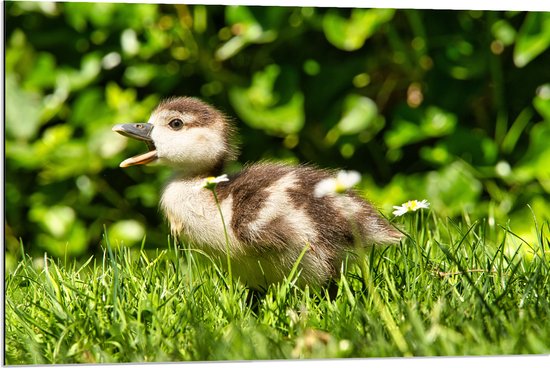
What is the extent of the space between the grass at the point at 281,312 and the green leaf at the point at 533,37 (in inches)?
41.7

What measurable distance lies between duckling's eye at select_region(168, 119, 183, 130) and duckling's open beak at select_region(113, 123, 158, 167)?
0.07 metres

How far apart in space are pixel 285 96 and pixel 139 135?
1.20 m

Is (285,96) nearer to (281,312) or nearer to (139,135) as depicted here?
(139,135)

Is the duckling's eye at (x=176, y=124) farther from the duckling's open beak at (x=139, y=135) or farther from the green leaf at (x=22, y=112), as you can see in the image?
the green leaf at (x=22, y=112)

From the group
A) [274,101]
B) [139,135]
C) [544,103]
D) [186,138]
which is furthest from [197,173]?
[544,103]

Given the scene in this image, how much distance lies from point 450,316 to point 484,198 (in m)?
1.83

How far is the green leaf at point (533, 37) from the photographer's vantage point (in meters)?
4.03

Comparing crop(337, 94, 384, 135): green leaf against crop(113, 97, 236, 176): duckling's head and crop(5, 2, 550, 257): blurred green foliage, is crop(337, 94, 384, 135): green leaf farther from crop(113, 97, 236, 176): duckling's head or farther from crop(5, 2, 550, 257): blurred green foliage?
crop(113, 97, 236, 176): duckling's head

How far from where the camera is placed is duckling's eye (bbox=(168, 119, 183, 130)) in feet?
10.7

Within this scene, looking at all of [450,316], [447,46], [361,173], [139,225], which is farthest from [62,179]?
[450,316]

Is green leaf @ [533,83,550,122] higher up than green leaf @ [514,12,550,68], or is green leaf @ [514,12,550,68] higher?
green leaf @ [514,12,550,68]

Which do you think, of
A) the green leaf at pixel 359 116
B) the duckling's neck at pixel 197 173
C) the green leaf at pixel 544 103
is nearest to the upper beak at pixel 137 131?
the duckling's neck at pixel 197 173

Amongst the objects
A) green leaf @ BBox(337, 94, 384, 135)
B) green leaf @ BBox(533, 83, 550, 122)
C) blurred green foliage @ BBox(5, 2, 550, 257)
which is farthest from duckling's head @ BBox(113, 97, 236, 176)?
green leaf @ BBox(533, 83, 550, 122)

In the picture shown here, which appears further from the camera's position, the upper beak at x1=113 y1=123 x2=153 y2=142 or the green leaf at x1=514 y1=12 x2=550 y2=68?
the green leaf at x1=514 y1=12 x2=550 y2=68
